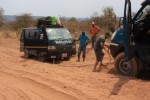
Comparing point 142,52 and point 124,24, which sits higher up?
point 124,24

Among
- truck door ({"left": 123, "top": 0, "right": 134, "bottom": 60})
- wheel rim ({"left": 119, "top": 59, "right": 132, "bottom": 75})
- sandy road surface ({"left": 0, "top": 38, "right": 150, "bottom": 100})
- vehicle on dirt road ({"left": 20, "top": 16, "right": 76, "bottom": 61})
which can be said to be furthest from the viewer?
vehicle on dirt road ({"left": 20, "top": 16, "right": 76, "bottom": 61})

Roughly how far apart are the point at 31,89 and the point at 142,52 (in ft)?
11.9

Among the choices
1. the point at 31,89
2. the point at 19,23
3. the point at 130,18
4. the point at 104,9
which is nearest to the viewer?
the point at 31,89

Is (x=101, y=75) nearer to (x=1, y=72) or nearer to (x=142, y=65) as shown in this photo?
(x=142, y=65)

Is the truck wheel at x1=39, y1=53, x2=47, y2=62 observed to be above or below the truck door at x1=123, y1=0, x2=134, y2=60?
below

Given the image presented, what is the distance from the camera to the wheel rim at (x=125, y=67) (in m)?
11.8

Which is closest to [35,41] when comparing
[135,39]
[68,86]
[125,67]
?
[125,67]

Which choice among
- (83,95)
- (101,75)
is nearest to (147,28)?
(101,75)

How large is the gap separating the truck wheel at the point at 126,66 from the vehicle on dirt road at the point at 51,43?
221 inches

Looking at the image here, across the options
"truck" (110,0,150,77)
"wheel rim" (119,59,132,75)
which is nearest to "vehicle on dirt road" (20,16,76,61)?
"wheel rim" (119,59,132,75)

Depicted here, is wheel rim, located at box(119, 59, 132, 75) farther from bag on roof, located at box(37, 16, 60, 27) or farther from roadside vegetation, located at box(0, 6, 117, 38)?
roadside vegetation, located at box(0, 6, 117, 38)

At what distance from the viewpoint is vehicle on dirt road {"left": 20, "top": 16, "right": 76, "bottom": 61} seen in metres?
17.4

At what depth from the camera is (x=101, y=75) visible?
11.9 metres

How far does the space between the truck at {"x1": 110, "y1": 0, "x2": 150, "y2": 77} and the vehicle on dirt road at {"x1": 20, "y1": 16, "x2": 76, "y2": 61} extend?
5905 millimetres
